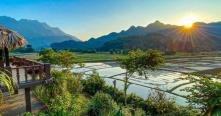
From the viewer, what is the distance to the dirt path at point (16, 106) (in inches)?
584

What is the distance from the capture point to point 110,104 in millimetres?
16000

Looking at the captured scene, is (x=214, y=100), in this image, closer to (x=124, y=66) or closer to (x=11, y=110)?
(x=11, y=110)

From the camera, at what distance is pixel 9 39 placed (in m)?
13.6

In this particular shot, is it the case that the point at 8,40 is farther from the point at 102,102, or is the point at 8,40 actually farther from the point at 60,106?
the point at 102,102

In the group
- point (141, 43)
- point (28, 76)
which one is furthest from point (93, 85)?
point (141, 43)

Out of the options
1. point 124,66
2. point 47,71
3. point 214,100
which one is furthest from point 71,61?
point 214,100

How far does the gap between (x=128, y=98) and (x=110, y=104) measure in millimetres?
5070

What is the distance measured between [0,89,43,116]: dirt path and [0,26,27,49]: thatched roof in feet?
12.5

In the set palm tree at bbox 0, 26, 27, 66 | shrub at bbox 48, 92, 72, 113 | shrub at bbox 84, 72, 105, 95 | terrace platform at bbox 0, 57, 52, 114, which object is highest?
palm tree at bbox 0, 26, 27, 66

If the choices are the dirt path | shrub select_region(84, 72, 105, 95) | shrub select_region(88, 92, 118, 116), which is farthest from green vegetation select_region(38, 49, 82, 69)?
shrub select_region(88, 92, 118, 116)

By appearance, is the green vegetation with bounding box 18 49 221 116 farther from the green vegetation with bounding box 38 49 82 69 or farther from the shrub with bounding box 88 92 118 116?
the green vegetation with bounding box 38 49 82 69

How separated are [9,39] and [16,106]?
454 centimetres

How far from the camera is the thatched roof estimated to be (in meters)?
13.1

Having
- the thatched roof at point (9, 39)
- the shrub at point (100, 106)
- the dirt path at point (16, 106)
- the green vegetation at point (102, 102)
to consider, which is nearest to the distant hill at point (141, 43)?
the green vegetation at point (102, 102)
